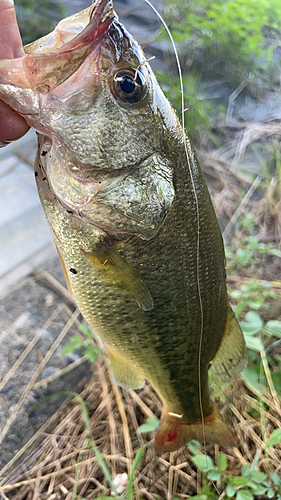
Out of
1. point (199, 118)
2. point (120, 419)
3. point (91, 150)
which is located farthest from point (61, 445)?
point (199, 118)

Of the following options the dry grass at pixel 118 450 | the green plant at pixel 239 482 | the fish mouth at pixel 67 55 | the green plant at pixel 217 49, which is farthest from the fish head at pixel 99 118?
the green plant at pixel 217 49

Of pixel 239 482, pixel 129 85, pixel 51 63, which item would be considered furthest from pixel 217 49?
pixel 239 482

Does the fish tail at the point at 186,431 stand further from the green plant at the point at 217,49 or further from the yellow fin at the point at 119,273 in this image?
the green plant at the point at 217,49

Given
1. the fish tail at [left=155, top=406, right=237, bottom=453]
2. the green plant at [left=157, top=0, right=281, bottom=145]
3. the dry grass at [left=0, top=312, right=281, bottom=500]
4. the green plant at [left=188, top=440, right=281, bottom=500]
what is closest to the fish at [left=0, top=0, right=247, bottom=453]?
the fish tail at [left=155, top=406, right=237, bottom=453]

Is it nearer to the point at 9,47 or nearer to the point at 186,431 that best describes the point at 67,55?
the point at 9,47

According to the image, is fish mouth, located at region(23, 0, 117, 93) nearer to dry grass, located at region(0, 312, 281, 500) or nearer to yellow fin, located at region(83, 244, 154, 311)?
yellow fin, located at region(83, 244, 154, 311)
